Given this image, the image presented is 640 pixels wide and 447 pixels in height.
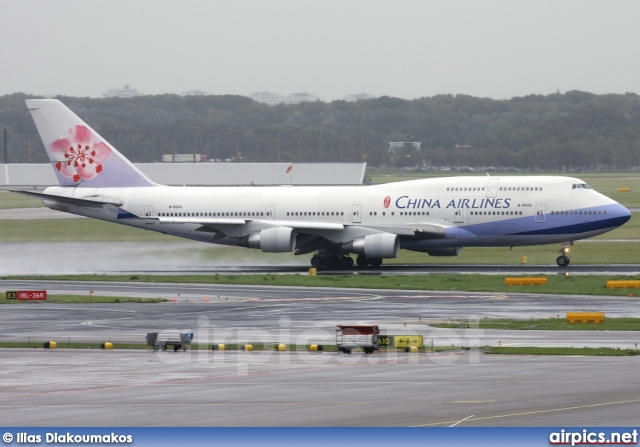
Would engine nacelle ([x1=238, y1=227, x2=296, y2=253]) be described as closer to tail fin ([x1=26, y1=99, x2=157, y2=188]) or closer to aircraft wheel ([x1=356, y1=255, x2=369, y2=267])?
aircraft wheel ([x1=356, y1=255, x2=369, y2=267])

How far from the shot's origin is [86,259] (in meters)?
71.9

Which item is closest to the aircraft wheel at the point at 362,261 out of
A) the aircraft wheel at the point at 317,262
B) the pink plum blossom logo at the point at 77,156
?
the aircraft wheel at the point at 317,262

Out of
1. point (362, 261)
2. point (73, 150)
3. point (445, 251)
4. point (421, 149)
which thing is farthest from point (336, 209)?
point (421, 149)

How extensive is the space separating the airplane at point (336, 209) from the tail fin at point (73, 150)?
0.06 m

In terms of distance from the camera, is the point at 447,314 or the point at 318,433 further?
the point at 447,314

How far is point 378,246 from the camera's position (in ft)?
200

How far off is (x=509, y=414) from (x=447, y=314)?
1980 cm

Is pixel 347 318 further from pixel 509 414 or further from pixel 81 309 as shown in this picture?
pixel 509 414

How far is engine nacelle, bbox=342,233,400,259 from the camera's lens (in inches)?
2393

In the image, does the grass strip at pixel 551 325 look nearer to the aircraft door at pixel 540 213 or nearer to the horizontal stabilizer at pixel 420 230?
the aircraft door at pixel 540 213

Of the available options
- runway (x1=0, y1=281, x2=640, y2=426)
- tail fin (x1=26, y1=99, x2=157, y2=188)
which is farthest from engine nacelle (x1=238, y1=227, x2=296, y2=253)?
runway (x1=0, y1=281, x2=640, y2=426)

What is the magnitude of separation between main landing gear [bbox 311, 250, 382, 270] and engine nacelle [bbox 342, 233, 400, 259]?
2.22 meters

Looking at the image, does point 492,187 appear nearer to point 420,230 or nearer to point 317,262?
point 420,230

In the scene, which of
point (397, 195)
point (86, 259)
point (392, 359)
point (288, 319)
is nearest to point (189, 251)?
point (86, 259)
